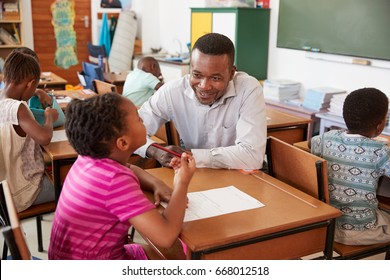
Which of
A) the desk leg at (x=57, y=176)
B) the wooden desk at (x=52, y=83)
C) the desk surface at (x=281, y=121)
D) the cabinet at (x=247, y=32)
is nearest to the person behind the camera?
the desk leg at (x=57, y=176)

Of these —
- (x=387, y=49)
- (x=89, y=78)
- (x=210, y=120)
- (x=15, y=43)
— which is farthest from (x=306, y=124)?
(x=15, y=43)

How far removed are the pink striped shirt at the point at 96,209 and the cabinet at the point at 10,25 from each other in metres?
5.03

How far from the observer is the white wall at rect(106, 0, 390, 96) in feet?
13.2

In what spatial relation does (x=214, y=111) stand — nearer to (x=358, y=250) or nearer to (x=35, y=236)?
(x=358, y=250)

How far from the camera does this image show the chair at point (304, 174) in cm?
166

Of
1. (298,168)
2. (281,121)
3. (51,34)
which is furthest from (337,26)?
(51,34)

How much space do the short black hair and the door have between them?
536 centimetres

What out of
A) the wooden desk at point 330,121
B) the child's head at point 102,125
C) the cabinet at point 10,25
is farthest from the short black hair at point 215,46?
the cabinet at point 10,25

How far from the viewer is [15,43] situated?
586 centimetres

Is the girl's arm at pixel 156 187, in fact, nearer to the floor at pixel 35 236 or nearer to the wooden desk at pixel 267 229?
the wooden desk at pixel 267 229

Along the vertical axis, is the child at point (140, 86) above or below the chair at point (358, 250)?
above

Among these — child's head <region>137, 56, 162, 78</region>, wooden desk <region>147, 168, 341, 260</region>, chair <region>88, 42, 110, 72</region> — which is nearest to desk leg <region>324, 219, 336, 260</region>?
wooden desk <region>147, 168, 341, 260</region>

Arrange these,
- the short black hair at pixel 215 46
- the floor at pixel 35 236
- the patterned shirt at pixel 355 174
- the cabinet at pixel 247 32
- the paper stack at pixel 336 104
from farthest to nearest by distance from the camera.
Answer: the cabinet at pixel 247 32 → the paper stack at pixel 336 104 → the floor at pixel 35 236 → the short black hair at pixel 215 46 → the patterned shirt at pixel 355 174

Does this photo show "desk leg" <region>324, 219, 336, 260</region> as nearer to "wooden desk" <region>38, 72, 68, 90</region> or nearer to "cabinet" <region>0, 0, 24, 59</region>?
"wooden desk" <region>38, 72, 68, 90</region>
